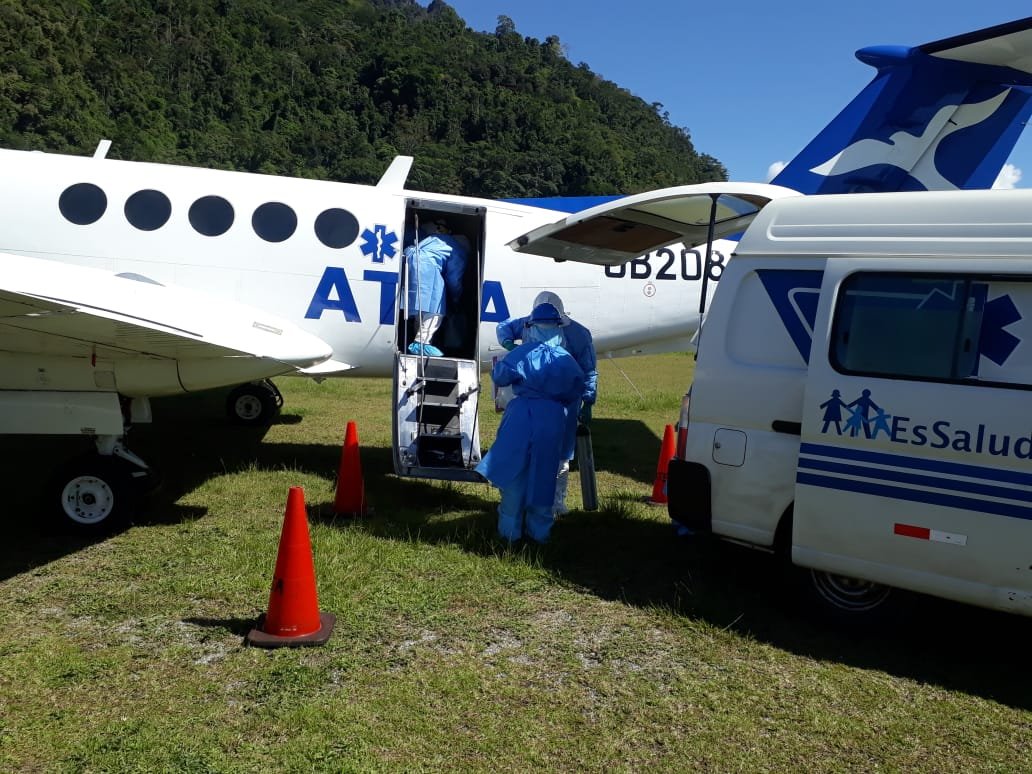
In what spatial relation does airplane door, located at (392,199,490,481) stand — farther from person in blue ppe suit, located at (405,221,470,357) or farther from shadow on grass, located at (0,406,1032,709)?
shadow on grass, located at (0,406,1032,709)

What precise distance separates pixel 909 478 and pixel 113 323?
495 cm

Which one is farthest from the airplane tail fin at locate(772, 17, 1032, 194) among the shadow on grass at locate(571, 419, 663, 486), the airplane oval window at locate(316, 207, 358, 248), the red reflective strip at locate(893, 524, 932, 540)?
the red reflective strip at locate(893, 524, 932, 540)

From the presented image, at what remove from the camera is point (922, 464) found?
13.3 feet

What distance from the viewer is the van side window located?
4.04m

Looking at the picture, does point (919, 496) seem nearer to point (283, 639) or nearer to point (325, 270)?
point (283, 639)

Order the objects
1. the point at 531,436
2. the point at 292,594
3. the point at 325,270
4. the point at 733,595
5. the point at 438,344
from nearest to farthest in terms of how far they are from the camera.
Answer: the point at 292,594, the point at 733,595, the point at 531,436, the point at 325,270, the point at 438,344

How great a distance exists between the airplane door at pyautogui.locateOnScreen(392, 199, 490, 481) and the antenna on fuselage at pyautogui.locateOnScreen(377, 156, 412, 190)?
0.63 meters

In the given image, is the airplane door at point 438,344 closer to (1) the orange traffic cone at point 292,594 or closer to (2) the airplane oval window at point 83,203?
(1) the orange traffic cone at point 292,594

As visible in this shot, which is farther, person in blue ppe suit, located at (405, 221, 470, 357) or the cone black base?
person in blue ppe suit, located at (405, 221, 470, 357)

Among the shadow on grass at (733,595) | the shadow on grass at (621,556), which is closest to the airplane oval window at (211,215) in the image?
the shadow on grass at (621,556)

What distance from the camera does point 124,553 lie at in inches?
223

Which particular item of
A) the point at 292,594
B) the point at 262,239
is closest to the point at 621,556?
the point at 292,594

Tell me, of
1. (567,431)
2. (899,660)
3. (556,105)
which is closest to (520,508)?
(567,431)

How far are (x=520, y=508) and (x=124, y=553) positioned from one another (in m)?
2.84
